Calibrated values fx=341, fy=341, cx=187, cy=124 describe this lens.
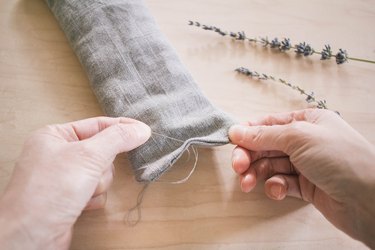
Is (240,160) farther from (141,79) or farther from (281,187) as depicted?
(141,79)

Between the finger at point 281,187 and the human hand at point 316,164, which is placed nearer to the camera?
the human hand at point 316,164

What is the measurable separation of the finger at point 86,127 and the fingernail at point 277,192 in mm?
342

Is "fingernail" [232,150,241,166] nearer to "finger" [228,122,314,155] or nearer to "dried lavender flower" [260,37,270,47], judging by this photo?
"finger" [228,122,314,155]

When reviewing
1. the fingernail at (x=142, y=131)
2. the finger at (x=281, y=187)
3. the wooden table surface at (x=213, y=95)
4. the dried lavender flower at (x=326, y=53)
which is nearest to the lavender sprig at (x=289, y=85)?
the wooden table surface at (x=213, y=95)

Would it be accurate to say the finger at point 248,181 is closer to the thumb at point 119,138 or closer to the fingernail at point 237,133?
the fingernail at point 237,133

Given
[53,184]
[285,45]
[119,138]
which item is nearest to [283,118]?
[285,45]

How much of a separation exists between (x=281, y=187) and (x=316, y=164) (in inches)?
4.3

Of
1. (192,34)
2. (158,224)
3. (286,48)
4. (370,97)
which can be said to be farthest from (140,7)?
(370,97)

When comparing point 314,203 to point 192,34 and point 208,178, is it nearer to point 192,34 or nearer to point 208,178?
point 208,178

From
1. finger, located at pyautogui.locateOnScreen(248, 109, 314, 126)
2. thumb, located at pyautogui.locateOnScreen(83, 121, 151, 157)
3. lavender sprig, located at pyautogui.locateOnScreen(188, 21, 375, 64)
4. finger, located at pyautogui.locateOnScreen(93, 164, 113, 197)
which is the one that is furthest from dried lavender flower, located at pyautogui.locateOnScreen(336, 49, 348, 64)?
finger, located at pyautogui.locateOnScreen(93, 164, 113, 197)

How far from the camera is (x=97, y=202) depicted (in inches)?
28.6

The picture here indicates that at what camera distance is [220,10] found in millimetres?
1004

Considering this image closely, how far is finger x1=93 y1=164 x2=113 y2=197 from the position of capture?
2.31 feet

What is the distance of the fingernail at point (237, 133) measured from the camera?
29.2 inches
